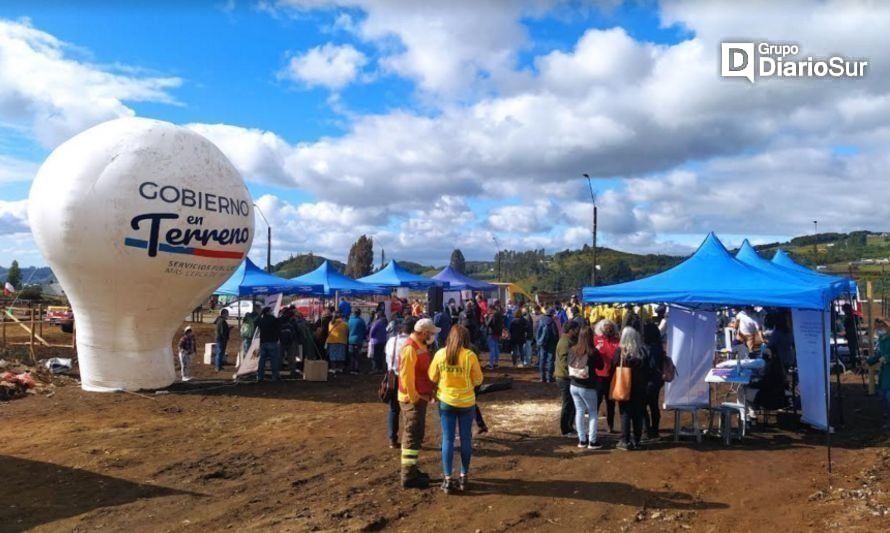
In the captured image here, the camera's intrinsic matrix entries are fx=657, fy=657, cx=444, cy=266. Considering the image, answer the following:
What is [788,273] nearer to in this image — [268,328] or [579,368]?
[579,368]

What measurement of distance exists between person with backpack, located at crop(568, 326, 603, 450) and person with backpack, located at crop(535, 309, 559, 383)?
236 inches

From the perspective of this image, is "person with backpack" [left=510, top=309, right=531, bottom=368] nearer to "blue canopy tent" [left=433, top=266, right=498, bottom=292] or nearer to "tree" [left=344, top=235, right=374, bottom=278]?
"blue canopy tent" [left=433, top=266, right=498, bottom=292]

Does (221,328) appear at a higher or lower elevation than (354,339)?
higher

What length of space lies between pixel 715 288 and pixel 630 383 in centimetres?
220

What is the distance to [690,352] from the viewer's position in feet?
33.7

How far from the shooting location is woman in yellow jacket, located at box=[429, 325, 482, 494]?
6.71 metres

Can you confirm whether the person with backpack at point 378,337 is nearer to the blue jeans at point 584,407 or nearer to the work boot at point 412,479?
the blue jeans at point 584,407

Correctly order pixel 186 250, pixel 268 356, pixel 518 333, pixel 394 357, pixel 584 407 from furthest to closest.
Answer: pixel 518 333 → pixel 268 356 → pixel 186 250 → pixel 584 407 → pixel 394 357

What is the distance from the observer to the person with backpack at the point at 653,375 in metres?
8.71

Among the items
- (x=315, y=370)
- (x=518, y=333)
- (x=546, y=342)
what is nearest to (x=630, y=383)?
(x=546, y=342)

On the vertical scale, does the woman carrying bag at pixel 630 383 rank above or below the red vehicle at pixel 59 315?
below

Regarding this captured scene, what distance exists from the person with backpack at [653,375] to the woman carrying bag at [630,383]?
16cm

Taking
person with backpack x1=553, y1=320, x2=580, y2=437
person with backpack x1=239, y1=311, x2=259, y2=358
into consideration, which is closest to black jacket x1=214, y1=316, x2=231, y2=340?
person with backpack x1=239, y1=311, x2=259, y2=358

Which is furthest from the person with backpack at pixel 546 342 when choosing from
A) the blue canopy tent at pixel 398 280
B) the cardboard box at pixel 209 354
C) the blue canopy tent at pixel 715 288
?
the blue canopy tent at pixel 398 280
